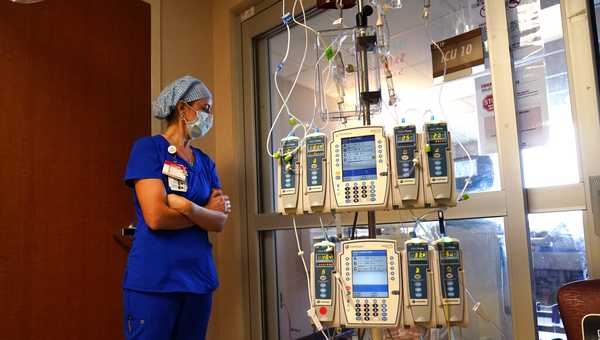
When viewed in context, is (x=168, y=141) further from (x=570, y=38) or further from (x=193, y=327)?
(x=570, y=38)

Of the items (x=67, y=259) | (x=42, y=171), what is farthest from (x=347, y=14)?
(x=67, y=259)

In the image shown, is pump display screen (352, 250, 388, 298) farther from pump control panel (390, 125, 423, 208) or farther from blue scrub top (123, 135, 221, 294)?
blue scrub top (123, 135, 221, 294)

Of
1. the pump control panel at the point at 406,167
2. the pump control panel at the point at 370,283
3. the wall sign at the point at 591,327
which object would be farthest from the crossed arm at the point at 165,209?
the wall sign at the point at 591,327

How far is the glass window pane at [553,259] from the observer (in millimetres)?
1453

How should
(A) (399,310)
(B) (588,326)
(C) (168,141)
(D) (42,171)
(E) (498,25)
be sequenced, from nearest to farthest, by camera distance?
(B) (588,326) → (A) (399,310) → (E) (498,25) → (C) (168,141) → (D) (42,171)

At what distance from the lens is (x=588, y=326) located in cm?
106

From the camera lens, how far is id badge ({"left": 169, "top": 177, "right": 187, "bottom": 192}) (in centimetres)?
161

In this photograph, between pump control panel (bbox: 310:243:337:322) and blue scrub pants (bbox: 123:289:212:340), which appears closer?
pump control panel (bbox: 310:243:337:322)

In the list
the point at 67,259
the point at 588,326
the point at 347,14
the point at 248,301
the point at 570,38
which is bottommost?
the point at 248,301

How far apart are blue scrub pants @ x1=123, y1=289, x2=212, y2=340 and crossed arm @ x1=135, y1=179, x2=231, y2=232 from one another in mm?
236

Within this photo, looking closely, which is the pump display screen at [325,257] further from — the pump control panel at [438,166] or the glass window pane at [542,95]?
the glass window pane at [542,95]

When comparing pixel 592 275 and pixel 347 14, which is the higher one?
pixel 347 14

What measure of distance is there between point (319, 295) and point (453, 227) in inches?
28.3

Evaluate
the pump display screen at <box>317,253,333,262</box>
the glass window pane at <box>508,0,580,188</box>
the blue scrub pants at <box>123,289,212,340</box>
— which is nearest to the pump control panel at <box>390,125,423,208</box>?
the pump display screen at <box>317,253,333,262</box>
